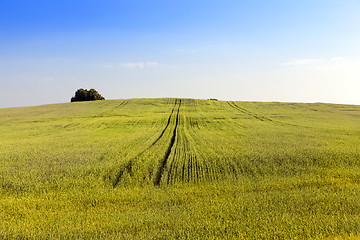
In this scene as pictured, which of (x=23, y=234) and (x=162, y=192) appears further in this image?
(x=162, y=192)

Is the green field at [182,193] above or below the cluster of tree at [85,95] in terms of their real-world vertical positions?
below

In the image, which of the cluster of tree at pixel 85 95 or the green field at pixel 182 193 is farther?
the cluster of tree at pixel 85 95

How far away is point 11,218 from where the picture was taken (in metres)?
6.91

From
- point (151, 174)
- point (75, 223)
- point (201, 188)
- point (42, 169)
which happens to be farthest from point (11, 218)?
point (201, 188)

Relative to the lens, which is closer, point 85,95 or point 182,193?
point 182,193

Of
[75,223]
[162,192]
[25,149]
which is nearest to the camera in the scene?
[75,223]

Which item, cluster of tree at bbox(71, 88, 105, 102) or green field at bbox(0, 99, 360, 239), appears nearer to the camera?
green field at bbox(0, 99, 360, 239)

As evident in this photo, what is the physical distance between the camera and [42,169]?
11328 millimetres

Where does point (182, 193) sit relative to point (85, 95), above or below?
below

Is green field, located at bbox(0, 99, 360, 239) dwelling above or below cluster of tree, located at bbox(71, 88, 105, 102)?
below

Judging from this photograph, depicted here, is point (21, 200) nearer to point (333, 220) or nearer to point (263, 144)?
point (333, 220)

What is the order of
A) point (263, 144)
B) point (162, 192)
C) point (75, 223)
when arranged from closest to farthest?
point (75, 223), point (162, 192), point (263, 144)

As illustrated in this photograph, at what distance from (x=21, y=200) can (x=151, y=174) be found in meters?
5.36

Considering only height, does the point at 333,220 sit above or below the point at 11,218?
above
